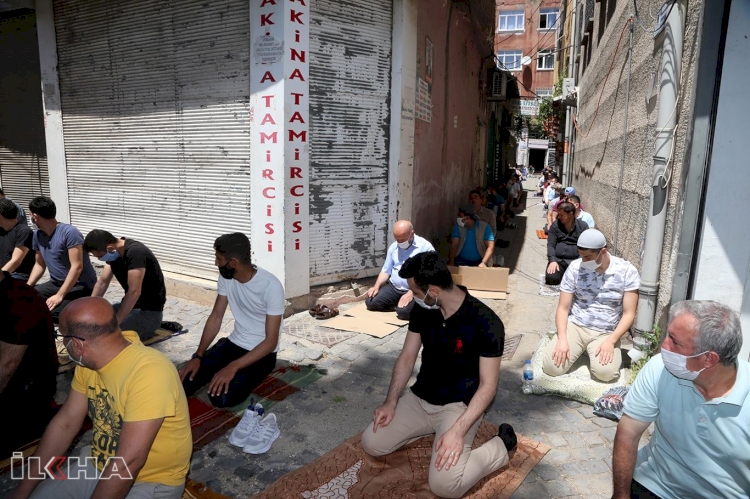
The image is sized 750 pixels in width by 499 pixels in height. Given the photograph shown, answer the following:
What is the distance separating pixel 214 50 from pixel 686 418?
20.5 feet

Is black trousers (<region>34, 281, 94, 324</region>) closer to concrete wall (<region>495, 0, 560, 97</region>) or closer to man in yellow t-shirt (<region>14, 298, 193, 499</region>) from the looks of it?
man in yellow t-shirt (<region>14, 298, 193, 499</region>)

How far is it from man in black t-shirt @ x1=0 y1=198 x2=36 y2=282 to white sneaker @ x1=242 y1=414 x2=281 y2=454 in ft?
13.3

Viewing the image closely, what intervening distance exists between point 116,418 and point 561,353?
3.41 metres

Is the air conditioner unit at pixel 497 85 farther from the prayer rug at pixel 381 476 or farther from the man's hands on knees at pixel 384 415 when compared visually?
the man's hands on knees at pixel 384 415

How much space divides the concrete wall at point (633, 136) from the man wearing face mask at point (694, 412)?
235 centimetres

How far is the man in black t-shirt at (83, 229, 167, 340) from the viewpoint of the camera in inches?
194

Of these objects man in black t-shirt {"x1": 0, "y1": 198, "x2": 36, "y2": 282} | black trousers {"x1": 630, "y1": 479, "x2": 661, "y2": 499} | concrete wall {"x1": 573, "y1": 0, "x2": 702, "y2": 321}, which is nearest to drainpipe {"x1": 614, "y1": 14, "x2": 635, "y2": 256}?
concrete wall {"x1": 573, "y1": 0, "x2": 702, "y2": 321}

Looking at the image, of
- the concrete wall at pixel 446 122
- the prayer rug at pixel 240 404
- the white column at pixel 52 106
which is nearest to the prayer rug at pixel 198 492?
the prayer rug at pixel 240 404

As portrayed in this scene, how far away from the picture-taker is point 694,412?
7.56ft

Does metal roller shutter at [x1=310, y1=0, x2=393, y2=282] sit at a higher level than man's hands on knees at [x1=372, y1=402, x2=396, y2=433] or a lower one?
higher

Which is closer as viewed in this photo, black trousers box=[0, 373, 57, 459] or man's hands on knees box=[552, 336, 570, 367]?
black trousers box=[0, 373, 57, 459]

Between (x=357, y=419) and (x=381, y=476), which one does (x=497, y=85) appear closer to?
(x=357, y=419)

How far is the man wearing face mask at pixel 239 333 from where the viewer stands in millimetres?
4078

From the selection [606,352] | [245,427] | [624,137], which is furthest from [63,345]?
[624,137]
